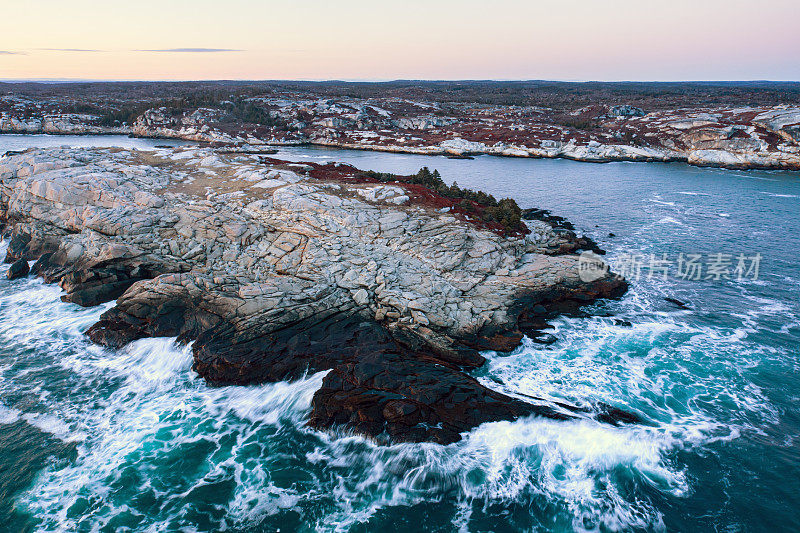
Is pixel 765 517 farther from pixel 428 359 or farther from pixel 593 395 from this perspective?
pixel 428 359

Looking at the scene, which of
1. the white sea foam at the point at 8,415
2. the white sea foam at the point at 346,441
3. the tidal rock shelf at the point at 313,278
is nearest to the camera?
the white sea foam at the point at 346,441

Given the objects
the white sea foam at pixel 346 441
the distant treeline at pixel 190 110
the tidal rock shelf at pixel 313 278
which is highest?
the distant treeline at pixel 190 110

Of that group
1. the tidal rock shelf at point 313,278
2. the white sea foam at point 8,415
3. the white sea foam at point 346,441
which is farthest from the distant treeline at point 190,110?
the white sea foam at point 8,415

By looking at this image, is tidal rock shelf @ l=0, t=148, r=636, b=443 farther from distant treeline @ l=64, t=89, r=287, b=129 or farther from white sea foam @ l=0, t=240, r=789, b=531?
distant treeline @ l=64, t=89, r=287, b=129

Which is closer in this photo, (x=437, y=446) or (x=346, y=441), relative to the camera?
(x=437, y=446)

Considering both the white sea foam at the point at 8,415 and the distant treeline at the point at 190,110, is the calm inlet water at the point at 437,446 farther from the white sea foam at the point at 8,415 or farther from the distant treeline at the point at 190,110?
the distant treeline at the point at 190,110

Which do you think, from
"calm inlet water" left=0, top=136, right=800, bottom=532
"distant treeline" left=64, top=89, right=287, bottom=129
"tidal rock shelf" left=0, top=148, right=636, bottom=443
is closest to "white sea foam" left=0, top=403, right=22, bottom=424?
"calm inlet water" left=0, top=136, right=800, bottom=532

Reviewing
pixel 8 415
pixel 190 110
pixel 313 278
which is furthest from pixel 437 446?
pixel 190 110

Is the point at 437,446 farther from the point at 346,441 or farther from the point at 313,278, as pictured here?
the point at 313,278
